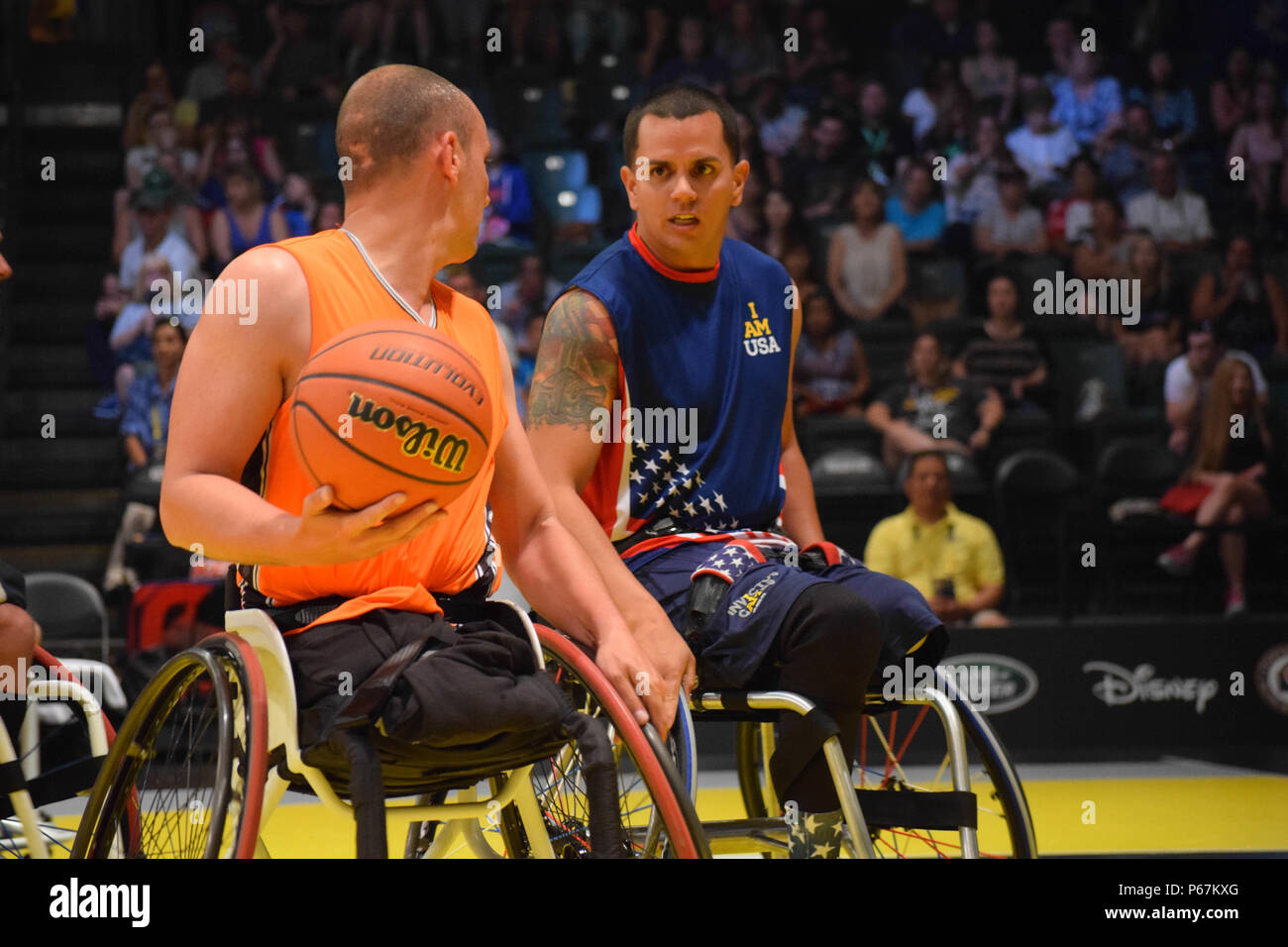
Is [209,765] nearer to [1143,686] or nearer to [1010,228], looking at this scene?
[1143,686]

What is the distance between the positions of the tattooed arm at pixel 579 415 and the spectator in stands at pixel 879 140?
7089 millimetres

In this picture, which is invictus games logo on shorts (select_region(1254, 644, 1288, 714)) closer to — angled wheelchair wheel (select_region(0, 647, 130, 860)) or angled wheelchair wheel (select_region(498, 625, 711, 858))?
angled wheelchair wheel (select_region(498, 625, 711, 858))

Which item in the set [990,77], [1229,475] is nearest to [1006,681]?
[1229,475]

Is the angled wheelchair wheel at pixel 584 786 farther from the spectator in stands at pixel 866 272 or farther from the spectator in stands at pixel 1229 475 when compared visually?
the spectator in stands at pixel 866 272

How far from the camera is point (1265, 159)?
965 centimetres

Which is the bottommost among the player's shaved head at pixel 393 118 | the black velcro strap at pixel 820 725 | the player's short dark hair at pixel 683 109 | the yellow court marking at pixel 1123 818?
the yellow court marking at pixel 1123 818

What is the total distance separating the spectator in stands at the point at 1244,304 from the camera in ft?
27.9

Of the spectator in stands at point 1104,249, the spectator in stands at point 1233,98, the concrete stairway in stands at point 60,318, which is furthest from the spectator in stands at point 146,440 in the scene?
the spectator in stands at point 1233,98

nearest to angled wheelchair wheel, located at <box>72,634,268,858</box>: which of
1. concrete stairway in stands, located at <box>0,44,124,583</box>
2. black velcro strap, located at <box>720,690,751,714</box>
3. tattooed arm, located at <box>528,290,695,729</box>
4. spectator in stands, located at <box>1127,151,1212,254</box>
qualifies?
tattooed arm, located at <box>528,290,695,729</box>

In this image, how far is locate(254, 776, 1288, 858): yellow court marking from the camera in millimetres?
4426

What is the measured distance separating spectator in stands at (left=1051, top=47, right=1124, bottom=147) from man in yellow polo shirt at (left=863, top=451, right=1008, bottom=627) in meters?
4.40
